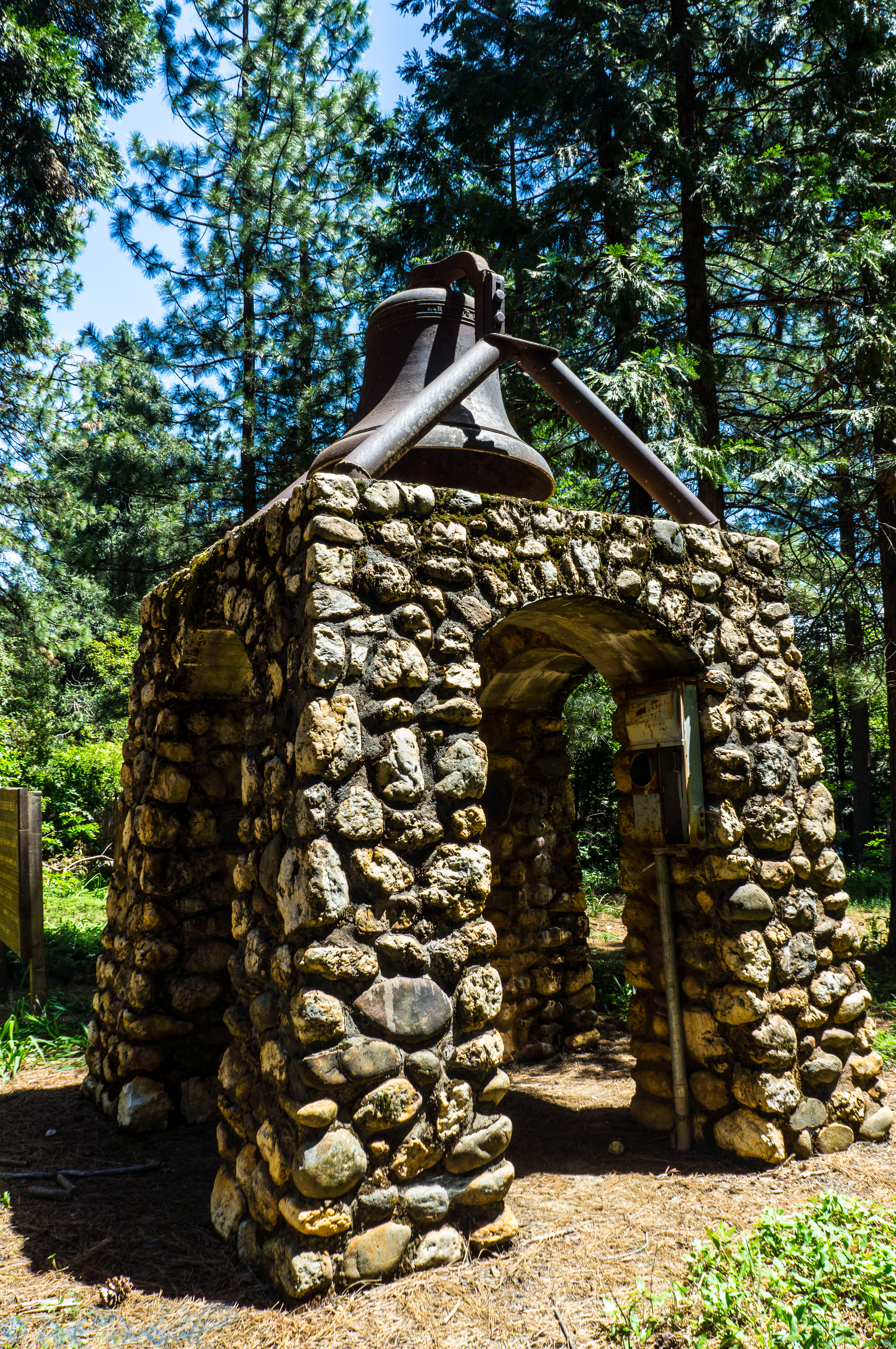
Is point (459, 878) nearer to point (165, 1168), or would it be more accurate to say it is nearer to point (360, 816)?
point (360, 816)

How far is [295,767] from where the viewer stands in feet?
9.91

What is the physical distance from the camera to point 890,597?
779 cm

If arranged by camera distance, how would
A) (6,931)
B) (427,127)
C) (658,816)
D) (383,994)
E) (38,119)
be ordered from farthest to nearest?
(38,119), (427,127), (6,931), (658,816), (383,994)

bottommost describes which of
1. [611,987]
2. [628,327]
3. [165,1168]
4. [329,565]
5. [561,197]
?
[611,987]

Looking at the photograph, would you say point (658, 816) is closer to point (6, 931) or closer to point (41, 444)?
point (6, 931)

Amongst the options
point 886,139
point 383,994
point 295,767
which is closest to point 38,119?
point 886,139

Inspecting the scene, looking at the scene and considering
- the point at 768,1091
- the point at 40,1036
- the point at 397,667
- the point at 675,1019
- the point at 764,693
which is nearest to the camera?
the point at 397,667

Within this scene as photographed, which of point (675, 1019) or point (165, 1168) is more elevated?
point (675, 1019)

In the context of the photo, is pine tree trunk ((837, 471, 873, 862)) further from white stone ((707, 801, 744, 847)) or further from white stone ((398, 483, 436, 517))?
white stone ((398, 483, 436, 517))

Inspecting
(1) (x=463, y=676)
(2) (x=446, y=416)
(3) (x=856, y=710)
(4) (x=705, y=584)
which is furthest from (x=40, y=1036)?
(3) (x=856, y=710)

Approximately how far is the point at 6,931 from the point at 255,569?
4.10 metres

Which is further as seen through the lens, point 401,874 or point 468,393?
point 468,393

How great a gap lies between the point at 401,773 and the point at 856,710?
465 inches

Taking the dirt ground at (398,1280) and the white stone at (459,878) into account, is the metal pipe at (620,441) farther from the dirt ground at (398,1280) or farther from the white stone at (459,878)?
the dirt ground at (398,1280)
